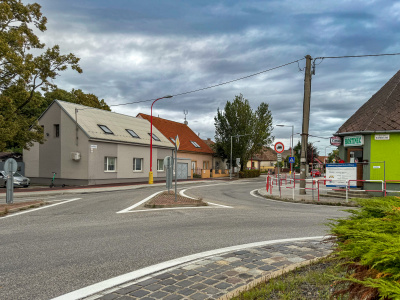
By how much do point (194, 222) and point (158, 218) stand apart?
4.48 feet

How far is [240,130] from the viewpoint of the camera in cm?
4859

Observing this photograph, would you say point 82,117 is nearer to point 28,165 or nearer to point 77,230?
point 28,165

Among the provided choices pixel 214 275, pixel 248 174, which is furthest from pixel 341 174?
pixel 248 174

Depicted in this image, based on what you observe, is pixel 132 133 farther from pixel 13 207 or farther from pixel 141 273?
pixel 141 273

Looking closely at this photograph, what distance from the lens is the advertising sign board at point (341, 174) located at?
1630 cm

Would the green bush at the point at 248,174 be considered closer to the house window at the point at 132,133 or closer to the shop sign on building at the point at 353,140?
the house window at the point at 132,133

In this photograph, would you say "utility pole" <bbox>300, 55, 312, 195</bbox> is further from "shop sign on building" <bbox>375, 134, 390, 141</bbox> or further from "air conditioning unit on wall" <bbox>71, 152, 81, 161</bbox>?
"air conditioning unit on wall" <bbox>71, 152, 81, 161</bbox>

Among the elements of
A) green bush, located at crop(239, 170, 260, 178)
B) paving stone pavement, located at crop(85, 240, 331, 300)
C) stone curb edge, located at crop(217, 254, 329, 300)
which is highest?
stone curb edge, located at crop(217, 254, 329, 300)

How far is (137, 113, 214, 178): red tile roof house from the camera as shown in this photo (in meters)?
42.4

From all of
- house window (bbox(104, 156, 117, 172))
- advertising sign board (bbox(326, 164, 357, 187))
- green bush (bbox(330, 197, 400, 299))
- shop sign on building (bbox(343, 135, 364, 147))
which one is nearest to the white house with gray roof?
house window (bbox(104, 156, 117, 172))

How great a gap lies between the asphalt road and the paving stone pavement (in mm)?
649

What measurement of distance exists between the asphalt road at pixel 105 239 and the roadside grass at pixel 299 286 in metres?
2.10

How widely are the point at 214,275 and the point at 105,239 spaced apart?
340 cm

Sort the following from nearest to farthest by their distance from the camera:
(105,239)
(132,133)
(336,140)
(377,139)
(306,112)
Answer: (105,239) → (306,112) → (377,139) → (336,140) → (132,133)
